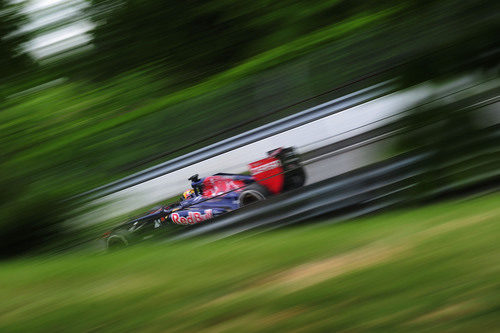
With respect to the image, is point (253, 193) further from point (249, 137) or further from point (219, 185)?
point (249, 137)

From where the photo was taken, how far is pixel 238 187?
8.68 feet

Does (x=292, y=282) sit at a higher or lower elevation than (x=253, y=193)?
lower

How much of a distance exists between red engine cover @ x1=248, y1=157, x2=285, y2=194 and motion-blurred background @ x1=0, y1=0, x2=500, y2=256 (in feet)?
2.08

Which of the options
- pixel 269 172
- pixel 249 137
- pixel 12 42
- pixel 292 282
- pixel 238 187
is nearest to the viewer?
pixel 292 282

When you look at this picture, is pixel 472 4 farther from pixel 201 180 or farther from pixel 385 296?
pixel 201 180

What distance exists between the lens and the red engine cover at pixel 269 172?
8.32 ft

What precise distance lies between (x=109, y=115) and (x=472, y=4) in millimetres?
931

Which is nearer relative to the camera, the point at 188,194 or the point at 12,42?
the point at 12,42

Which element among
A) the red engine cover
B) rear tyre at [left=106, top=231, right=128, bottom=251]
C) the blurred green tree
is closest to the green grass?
rear tyre at [left=106, top=231, right=128, bottom=251]

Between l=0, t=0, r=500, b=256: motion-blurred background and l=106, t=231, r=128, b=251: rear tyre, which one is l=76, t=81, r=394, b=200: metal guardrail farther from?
l=106, t=231, r=128, b=251: rear tyre

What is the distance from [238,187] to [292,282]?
950 mm

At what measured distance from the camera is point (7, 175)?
1862 millimetres

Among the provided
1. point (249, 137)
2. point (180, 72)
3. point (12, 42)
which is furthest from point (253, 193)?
point (12, 42)

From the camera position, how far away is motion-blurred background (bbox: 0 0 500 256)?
157 cm
